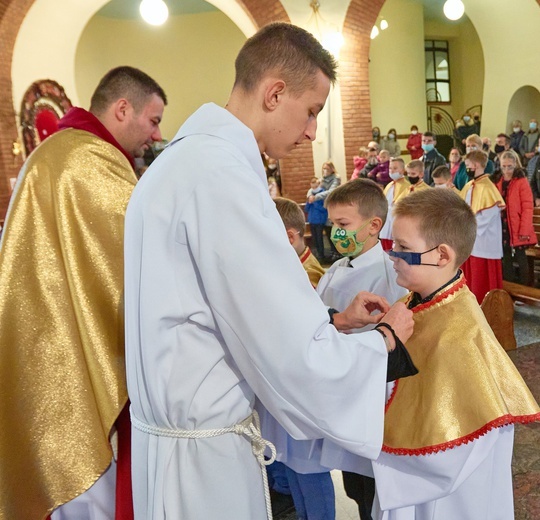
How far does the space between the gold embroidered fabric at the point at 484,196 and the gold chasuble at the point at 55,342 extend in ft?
17.0

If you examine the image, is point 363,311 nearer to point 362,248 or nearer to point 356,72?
point 362,248

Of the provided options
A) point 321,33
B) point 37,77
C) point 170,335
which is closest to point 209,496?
point 170,335

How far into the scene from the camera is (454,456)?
1568 mm

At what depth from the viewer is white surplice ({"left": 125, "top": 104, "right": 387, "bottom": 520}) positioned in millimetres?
1169

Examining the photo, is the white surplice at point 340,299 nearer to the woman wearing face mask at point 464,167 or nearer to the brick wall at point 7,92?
the woman wearing face mask at point 464,167

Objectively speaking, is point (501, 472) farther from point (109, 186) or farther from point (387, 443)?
point (109, 186)

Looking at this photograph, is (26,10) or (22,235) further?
(26,10)

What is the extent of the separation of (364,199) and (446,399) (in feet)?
3.23

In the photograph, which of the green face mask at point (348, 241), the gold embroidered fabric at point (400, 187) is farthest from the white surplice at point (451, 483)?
the gold embroidered fabric at point (400, 187)

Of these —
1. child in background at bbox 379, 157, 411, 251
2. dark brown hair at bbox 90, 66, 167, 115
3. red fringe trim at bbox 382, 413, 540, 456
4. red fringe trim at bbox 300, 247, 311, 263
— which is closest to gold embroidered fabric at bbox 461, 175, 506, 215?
child in background at bbox 379, 157, 411, 251

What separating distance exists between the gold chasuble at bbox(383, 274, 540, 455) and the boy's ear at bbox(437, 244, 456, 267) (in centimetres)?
8

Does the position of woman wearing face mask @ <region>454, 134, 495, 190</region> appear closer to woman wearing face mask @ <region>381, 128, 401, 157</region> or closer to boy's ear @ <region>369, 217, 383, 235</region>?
woman wearing face mask @ <region>381, 128, 401, 157</region>

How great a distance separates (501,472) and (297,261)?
1.09 metres

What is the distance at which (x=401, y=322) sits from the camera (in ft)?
4.75
